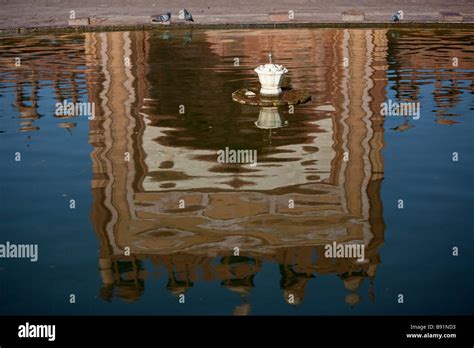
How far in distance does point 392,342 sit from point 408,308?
954 millimetres

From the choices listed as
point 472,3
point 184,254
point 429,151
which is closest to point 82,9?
point 472,3

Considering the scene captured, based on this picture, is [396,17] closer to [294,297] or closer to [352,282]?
[352,282]

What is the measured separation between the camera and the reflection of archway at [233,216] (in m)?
9.95

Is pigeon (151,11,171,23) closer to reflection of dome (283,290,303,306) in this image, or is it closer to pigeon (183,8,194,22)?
pigeon (183,8,194,22)

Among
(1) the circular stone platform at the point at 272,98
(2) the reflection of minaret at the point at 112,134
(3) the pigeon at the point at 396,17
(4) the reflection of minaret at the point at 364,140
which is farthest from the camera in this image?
(3) the pigeon at the point at 396,17

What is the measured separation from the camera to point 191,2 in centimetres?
4006

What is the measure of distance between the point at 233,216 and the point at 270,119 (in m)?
5.95

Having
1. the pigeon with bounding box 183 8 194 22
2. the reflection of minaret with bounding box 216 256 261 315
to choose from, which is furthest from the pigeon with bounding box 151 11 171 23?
the reflection of minaret with bounding box 216 256 261 315

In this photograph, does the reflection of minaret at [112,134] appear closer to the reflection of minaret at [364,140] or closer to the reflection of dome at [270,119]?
the reflection of dome at [270,119]

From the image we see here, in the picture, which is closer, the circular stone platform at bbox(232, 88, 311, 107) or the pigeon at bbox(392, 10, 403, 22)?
the circular stone platform at bbox(232, 88, 311, 107)

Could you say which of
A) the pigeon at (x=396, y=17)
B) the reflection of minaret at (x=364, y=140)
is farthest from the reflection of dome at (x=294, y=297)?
the pigeon at (x=396, y=17)

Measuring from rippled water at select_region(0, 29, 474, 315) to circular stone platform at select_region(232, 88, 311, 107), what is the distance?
37 centimetres

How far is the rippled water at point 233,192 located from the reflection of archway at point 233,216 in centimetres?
4

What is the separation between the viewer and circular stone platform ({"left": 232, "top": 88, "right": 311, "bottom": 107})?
61.3 feet
